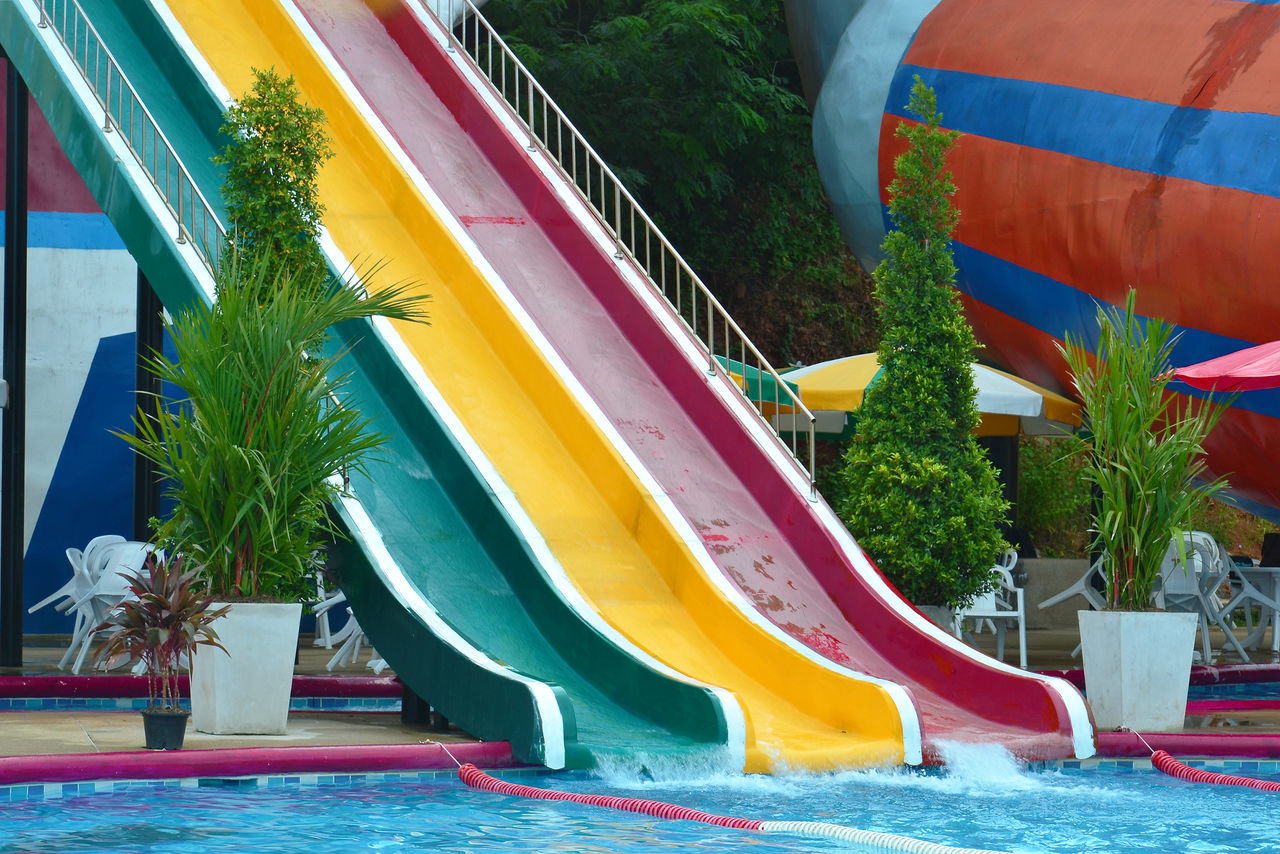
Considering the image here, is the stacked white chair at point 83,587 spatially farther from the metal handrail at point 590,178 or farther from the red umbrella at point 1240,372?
the red umbrella at point 1240,372

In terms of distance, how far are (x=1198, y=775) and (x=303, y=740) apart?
4444mm

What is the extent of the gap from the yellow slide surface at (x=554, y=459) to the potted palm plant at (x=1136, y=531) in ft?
5.37

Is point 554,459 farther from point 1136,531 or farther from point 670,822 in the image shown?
point 670,822

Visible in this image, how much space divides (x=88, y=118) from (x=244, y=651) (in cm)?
475

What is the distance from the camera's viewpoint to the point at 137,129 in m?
12.3

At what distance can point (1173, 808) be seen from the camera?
25.3 feet

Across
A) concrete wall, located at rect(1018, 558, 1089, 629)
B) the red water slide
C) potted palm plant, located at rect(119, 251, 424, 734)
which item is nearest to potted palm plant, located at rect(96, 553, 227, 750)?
potted palm plant, located at rect(119, 251, 424, 734)

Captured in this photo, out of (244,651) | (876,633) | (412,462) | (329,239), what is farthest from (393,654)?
(329,239)

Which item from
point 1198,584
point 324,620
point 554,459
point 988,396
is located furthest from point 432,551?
point 1198,584

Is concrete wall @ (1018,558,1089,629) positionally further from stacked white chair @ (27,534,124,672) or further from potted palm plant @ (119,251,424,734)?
potted palm plant @ (119,251,424,734)

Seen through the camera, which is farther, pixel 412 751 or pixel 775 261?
pixel 775 261

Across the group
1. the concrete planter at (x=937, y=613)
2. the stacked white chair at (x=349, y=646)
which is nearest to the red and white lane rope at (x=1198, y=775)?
the concrete planter at (x=937, y=613)

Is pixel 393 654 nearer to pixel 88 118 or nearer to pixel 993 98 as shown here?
pixel 88 118

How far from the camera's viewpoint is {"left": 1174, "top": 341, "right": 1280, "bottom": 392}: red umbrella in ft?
30.3
